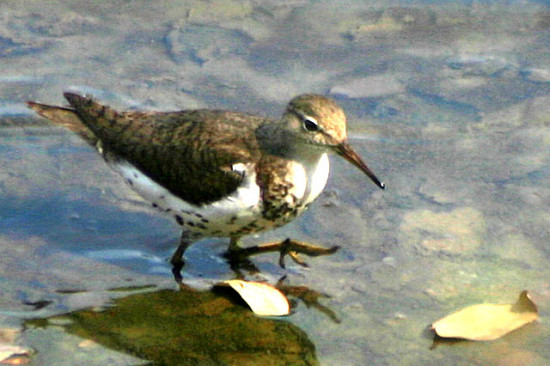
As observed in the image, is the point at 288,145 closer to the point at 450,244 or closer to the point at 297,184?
the point at 297,184

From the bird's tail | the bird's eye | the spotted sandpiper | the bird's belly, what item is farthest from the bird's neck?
the bird's tail

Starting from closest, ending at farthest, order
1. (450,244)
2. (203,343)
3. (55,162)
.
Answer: (203,343) < (450,244) < (55,162)

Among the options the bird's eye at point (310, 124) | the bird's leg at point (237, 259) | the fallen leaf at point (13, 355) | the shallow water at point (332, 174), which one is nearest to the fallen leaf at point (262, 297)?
the shallow water at point (332, 174)

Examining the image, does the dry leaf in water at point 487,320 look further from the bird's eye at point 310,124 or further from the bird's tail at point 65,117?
the bird's tail at point 65,117

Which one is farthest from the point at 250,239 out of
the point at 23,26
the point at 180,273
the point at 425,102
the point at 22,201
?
the point at 23,26

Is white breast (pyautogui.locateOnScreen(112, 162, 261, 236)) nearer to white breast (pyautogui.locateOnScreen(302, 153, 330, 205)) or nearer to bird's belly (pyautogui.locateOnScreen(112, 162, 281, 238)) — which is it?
bird's belly (pyautogui.locateOnScreen(112, 162, 281, 238))

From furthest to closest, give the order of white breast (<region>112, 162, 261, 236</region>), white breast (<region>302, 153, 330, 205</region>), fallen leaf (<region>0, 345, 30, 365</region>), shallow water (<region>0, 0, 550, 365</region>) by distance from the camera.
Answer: white breast (<region>302, 153, 330, 205</region>), white breast (<region>112, 162, 261, 236</region>), shallow water (<region>0, 0, 550, 365</region>), fallen leaf (<region>0, 345, 30, 365</region>)
